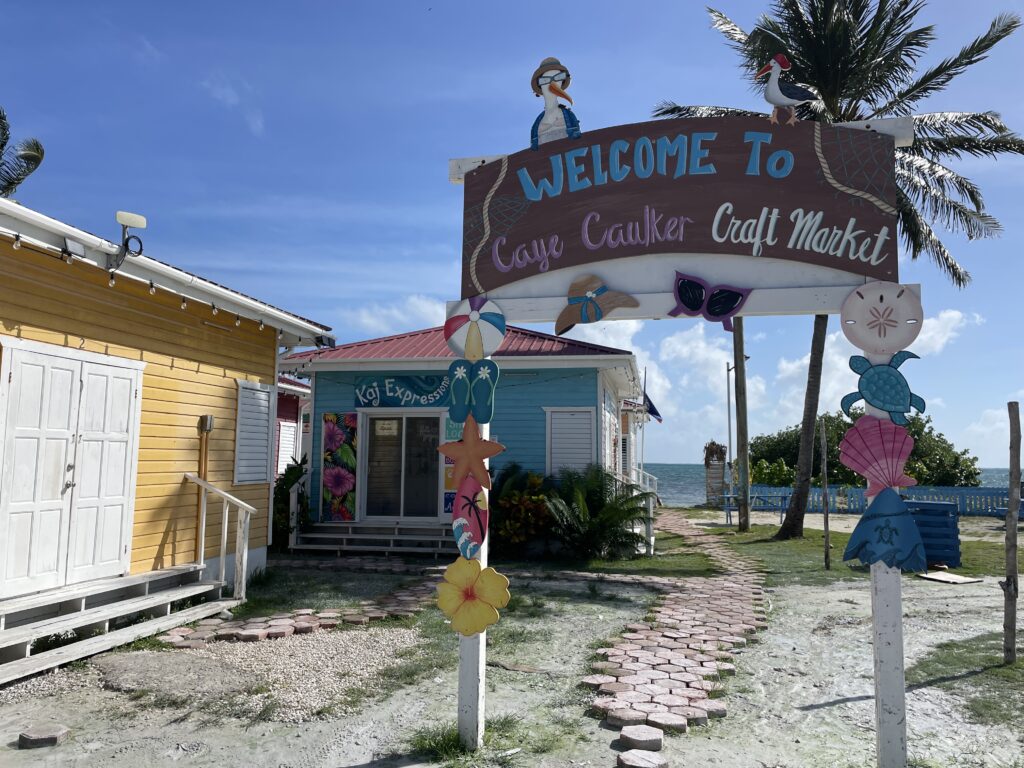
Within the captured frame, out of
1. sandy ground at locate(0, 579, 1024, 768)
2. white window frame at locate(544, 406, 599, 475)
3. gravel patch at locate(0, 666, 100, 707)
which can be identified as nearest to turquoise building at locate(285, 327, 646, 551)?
white window frame at locate(544, 406, 599, 475)

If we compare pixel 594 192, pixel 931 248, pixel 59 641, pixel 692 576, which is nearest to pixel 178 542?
pixel 59 641

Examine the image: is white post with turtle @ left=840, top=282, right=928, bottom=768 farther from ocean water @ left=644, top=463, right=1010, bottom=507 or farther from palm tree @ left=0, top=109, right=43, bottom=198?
palm tree @ left=0, top=109, right=43, bottom=198

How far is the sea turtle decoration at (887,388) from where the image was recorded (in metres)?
3.75

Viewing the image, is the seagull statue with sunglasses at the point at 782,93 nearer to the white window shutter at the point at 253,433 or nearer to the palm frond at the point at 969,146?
the white window shutter at the point at 253,433

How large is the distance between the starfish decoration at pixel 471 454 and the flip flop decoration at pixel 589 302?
31.7 inches

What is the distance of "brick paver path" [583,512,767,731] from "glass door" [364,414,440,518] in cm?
500

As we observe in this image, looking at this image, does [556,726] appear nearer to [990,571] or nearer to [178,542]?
[178,542]

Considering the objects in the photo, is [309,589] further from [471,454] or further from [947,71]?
[947,71]

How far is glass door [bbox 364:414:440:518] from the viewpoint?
44.5 feet

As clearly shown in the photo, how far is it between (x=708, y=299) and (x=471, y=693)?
8.58 feet

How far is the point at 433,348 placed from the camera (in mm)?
13953

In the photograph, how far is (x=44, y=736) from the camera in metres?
4.21

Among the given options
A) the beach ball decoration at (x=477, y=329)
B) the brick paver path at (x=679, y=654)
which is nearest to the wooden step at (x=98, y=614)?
the beach ball decoration at (x=477, y=329)

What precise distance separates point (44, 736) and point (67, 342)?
11.9 feet
